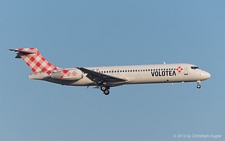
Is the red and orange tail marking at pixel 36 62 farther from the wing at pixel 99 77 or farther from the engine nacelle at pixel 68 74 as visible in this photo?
the wing at pixel 99 77

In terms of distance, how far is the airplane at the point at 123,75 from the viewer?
48500 mm

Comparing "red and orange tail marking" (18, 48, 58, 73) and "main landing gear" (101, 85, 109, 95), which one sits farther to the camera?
"red and orange tail marking" (18, 48, 58, 73)

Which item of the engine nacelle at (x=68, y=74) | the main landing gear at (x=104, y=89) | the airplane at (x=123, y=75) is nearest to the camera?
the airplane at (x=123, y=75)

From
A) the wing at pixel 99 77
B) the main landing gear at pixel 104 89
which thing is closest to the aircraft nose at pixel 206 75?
the wing at pixel 99 77

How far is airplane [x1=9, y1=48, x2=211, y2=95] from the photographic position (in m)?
48.5

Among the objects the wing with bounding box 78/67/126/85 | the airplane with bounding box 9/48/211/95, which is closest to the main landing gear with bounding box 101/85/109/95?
the airplane with bounding box 9/48/211/95

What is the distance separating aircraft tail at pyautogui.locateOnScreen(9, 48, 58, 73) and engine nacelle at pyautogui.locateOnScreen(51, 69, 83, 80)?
2.74 meters

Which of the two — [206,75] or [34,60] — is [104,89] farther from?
[206,75]

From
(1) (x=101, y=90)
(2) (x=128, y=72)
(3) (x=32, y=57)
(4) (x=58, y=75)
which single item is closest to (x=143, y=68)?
(2) (x=128, y=72)

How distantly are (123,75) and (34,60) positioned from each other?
10888 mm

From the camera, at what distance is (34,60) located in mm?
52344

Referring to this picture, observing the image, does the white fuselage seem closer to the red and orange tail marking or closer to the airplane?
the airplane

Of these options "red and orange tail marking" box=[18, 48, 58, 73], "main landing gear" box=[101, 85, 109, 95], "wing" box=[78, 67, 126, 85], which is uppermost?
"red and orange tail marking" box=[18, 48, 58, 73]

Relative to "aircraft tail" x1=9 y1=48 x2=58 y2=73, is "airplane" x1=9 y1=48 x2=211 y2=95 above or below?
below
